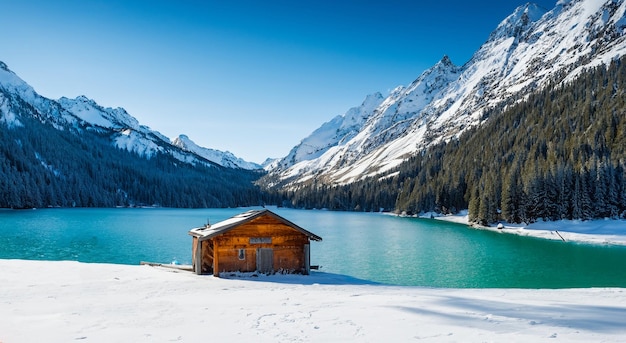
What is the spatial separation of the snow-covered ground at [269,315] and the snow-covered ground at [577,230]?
2161 inches

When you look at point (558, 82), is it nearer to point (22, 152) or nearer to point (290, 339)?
point (290, 339)

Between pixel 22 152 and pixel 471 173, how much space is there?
172 m

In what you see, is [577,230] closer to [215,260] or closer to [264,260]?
[264,260]

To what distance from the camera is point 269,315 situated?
15.0 m

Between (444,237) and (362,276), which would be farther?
(444,237)

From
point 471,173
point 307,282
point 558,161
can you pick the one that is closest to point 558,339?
point 307,282

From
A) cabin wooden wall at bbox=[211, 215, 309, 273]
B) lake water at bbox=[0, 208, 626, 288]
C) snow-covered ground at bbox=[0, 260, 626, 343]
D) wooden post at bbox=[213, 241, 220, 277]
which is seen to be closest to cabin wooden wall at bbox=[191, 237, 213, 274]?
wooden post at bbox=[213, 241, 220, 277]

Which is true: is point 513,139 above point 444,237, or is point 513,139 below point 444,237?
above

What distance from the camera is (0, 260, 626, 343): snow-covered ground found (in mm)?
12031

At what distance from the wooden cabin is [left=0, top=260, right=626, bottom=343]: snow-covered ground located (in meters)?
5.53

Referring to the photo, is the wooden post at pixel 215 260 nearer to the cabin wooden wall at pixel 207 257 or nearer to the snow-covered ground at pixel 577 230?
the cabin wooden wall at pixel 207 257

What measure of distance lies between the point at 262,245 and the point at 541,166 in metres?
81.6

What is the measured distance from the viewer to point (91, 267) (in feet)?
91.2

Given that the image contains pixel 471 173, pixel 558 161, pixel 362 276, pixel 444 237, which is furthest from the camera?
pixel 471 173
